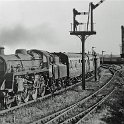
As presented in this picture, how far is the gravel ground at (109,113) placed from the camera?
11.0 metres

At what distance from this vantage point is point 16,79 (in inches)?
537

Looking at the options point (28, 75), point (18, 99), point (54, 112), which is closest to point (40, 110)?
point (54, 112)

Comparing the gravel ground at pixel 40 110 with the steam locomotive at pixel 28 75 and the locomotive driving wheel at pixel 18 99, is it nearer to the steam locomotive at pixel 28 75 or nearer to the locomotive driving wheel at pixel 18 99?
the locomotive driving wheel at pixel 18 99

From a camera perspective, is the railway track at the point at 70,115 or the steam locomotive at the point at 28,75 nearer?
the railway track at the point at 70,115

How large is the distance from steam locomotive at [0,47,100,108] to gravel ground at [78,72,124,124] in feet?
14.1

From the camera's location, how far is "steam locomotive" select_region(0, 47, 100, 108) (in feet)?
43.7

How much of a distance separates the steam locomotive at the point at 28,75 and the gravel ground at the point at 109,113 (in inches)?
169

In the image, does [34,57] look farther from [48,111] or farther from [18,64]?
[48,111]

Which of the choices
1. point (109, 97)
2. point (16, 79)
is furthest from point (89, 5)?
point (16, 79)

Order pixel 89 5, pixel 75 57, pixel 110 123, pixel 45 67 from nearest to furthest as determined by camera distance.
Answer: pixel 110 123
pixel 45 67
pixel 89 5
pixel 75 57

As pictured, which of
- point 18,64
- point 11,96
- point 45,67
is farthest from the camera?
point 45,67

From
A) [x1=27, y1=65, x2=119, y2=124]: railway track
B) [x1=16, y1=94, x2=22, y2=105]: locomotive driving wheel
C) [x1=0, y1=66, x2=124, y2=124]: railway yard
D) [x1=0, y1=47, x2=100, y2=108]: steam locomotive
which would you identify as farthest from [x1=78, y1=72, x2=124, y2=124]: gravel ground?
[x1=0, y1=47, x2=100, y2=108]: steam locomotive

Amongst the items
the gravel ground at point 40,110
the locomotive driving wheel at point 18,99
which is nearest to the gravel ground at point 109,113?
the gravel ground at point 40,110

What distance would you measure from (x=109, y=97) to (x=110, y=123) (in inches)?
240
